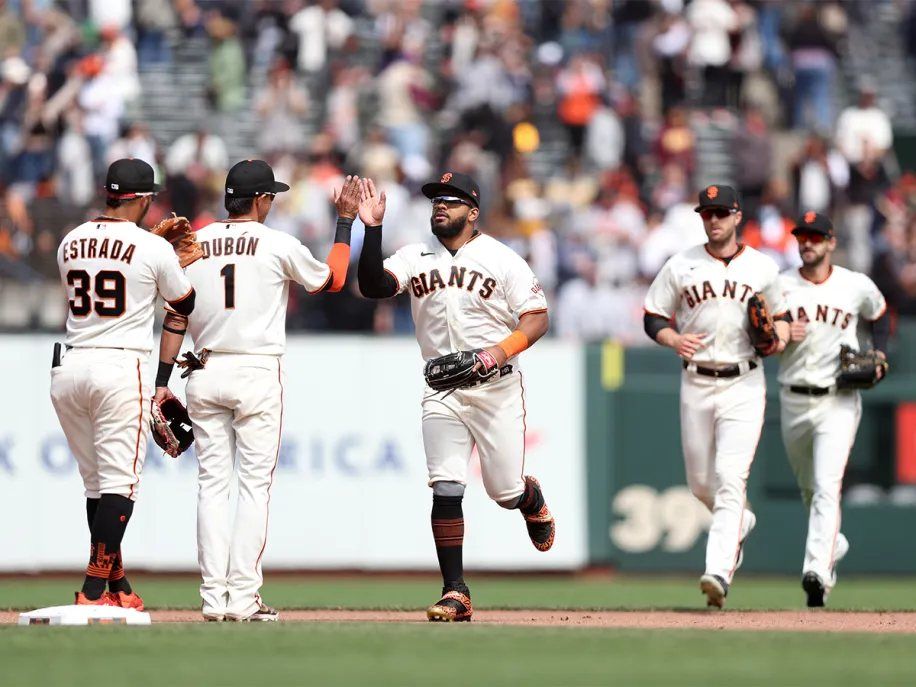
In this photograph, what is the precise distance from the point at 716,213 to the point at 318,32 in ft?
36.8

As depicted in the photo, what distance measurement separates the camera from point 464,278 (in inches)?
364

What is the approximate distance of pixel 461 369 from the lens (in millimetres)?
8961

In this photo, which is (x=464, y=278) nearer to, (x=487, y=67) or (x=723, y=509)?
(x=723, y=509)

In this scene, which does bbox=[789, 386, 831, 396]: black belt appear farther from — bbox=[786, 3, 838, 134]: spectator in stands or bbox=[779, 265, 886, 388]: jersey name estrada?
bbox=[786, 3, 838, 134]: spectator in stands

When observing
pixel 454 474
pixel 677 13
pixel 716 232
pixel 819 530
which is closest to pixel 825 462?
pixel 819 530

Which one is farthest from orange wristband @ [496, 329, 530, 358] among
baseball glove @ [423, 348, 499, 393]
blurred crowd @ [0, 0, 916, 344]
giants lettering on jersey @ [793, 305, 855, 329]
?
blurred crowd @ [0, 0, 916, 344]

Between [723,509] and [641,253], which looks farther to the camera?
[641,253]

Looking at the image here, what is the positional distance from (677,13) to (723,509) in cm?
1206

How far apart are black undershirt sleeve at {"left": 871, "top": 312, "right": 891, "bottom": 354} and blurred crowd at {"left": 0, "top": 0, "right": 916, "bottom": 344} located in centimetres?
509

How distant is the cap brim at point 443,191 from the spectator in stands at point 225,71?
37.9 feet

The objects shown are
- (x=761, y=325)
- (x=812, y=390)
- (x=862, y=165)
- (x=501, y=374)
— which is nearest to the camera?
(x=501, y=374)

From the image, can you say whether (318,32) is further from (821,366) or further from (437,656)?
(437,656)

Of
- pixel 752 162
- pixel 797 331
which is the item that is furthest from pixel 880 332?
pixel 752 162

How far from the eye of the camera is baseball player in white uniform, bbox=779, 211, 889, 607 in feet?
35.6
